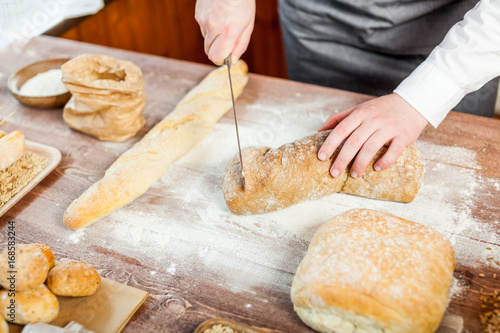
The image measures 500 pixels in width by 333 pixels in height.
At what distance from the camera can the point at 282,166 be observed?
128 centimetres

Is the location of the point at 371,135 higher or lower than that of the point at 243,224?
higher

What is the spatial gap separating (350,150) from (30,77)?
4.59ft

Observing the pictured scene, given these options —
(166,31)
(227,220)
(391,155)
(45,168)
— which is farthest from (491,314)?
(166,31)

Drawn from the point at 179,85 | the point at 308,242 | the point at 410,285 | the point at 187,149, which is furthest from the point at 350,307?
the point at 179,85

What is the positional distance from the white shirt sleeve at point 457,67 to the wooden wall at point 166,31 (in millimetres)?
2141

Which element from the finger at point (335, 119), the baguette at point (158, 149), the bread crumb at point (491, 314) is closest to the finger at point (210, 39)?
the baguette at point (158, 149)

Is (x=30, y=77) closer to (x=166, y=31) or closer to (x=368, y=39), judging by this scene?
(x=368, y=39)

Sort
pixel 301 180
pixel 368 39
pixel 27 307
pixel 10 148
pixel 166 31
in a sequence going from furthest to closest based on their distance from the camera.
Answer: pixel 166 31
pixel 368 39
pixel 10 148
pixel 301 180
pixel 27 307

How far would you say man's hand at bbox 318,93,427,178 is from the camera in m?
1.26

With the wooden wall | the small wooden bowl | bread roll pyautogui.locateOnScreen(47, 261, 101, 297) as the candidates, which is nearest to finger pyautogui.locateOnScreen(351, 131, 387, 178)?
A: bread roll pyautogui.locateOnScreen(47, 261, 101, 297)

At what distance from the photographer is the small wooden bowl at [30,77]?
1682 mm

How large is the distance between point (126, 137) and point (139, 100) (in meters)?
0.16

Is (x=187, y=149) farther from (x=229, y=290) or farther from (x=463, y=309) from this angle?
(x=463, y=309)

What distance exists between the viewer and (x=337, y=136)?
1.28 meters
